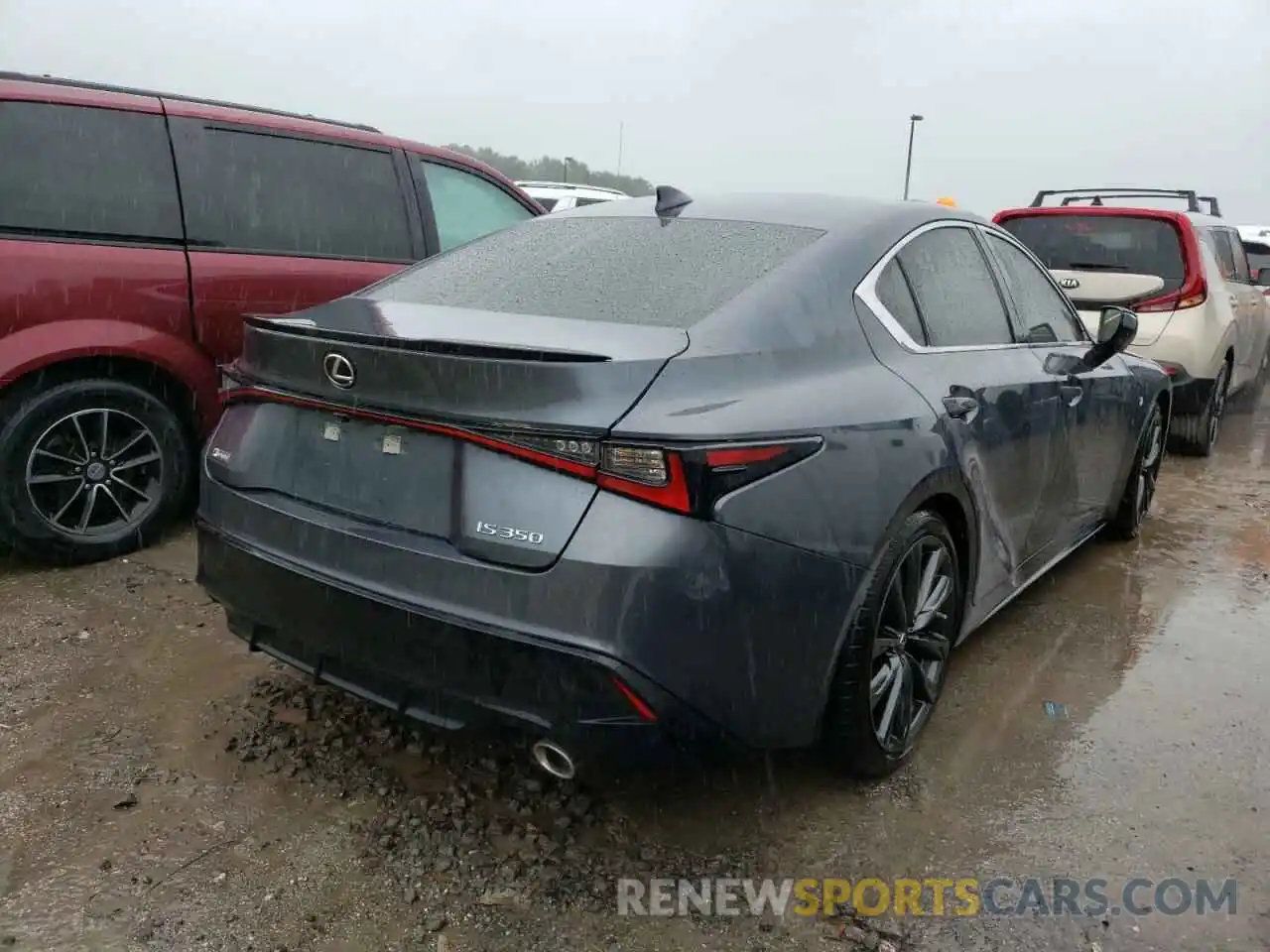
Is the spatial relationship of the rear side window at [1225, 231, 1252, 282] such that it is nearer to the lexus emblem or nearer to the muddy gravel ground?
the muddy gravel ground

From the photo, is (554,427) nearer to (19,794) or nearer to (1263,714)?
(19,794)

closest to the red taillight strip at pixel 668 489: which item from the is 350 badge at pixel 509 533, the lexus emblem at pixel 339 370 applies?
the is 350 badge at pixel 509 533

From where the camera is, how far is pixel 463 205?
17.1 feet

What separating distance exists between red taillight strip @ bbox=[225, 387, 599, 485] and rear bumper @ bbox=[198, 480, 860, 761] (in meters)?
0.09

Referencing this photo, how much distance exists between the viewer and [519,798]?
2.56 metres

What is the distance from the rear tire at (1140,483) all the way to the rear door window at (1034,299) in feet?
3.12

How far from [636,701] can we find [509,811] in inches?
29.0

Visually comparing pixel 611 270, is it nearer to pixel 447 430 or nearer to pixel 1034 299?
pixel 447 430

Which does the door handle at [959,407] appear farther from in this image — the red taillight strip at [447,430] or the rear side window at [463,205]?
the rear side window at [463,205]

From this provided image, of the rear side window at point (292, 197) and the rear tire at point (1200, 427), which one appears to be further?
the rear tire at point (1200, 427)

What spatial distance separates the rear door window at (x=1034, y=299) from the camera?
3588 mm

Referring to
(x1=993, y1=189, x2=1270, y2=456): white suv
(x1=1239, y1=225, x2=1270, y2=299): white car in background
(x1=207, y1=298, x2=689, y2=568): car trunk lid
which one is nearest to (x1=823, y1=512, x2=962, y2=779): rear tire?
(x1=207, y1=298, x2=689, y2=568): car trunk lid

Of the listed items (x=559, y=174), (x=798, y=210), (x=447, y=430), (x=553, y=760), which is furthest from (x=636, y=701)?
(x=559, y=174)

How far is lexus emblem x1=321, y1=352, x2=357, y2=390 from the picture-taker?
7.38ft
